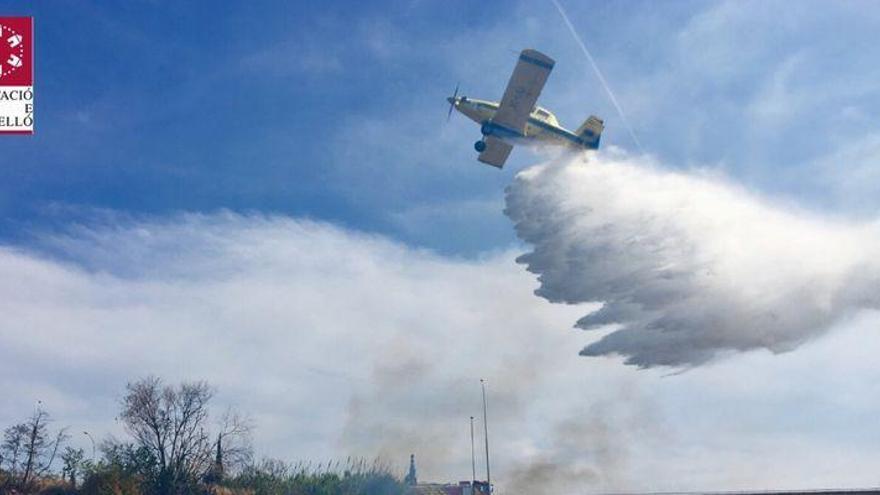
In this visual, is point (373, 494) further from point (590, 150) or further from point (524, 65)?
point (524, 65)

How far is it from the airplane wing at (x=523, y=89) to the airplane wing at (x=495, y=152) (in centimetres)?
153

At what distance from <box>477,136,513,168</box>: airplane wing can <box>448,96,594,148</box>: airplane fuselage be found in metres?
0.54

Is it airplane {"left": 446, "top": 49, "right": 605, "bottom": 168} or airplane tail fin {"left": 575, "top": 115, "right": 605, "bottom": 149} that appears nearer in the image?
airplane {"left": 446, "top": 49, "right": 605, "bottom": 168}

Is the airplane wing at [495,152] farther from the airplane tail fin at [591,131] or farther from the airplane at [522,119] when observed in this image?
the airplane tail fin at [591,131]

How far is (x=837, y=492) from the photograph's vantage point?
62125 millimetres

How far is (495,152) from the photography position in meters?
68.4

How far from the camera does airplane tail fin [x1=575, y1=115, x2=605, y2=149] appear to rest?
236 ft

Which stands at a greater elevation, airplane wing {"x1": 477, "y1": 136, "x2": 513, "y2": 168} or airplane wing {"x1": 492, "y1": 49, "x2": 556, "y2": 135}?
airplane wing {"x1": 492, "y1": 49, "x2": 556, "y2": 135}

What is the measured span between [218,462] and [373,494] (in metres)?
19.0

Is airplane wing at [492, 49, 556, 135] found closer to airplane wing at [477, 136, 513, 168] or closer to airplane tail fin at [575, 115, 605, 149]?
airplane wing at [477, 136, 513, 168]

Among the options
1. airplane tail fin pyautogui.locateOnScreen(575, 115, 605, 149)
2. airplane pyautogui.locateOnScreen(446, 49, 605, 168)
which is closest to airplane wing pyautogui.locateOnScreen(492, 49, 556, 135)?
airplane pyautogui.locateOnScreen(446, 49, 605, 168)

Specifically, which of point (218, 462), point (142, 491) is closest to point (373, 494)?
point (218, 462)

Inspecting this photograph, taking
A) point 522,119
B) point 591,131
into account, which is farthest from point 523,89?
point 591,131

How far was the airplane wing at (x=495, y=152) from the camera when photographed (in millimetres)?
68062
